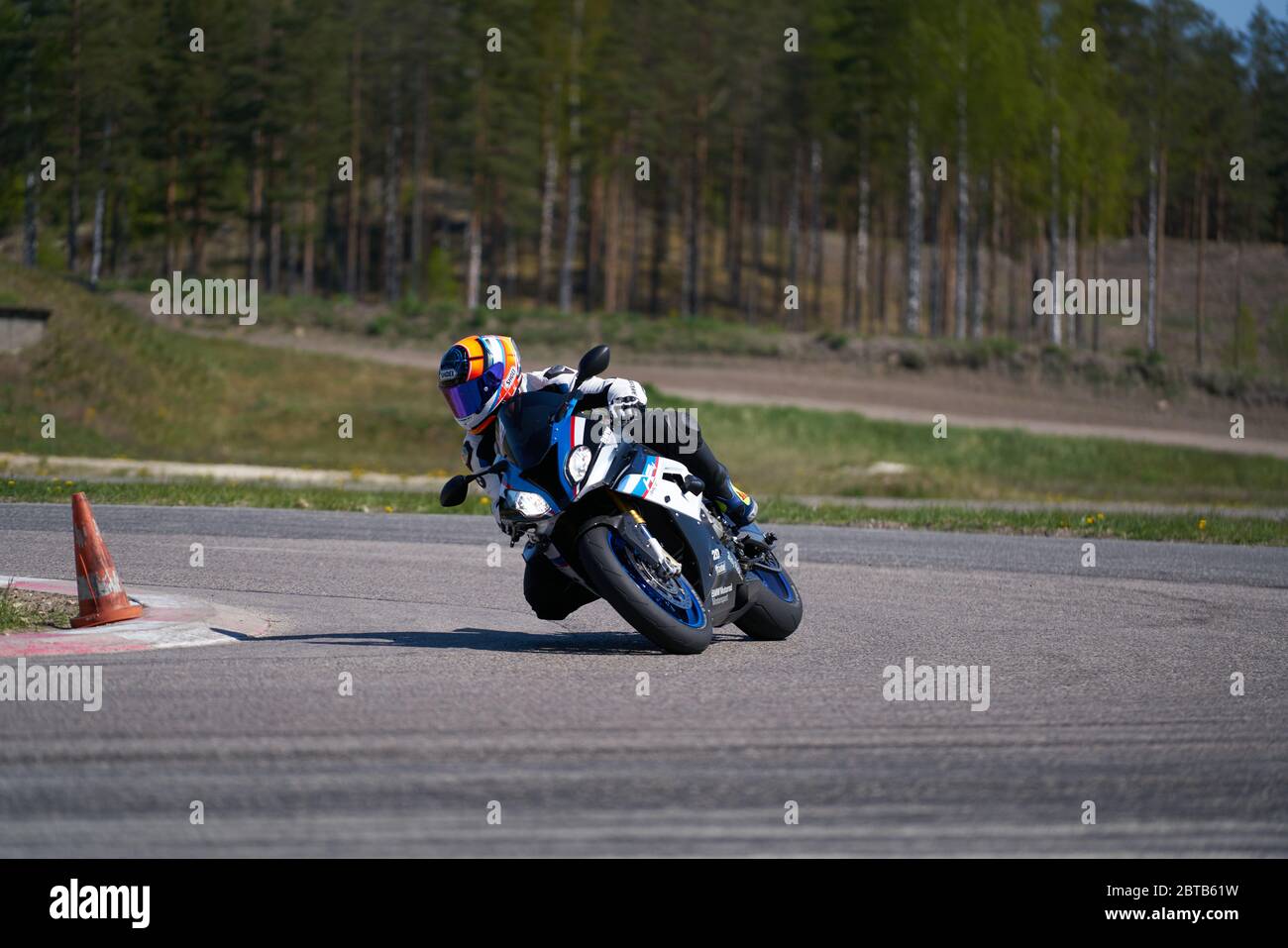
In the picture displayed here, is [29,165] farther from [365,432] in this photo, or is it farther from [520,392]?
[520,392]

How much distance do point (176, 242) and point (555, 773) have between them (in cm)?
6975

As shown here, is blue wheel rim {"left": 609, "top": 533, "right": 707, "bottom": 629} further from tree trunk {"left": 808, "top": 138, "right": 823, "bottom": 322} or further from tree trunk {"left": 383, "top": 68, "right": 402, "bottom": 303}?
tree trunk {"left": 808, "top": 138, "right": 823, "bottom": 322}

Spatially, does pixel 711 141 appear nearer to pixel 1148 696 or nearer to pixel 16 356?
pixel 16 356

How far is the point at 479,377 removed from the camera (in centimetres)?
852

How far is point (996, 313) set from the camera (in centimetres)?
9069

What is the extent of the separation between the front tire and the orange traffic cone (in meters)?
3.33

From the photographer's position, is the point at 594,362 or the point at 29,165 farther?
the point at 29,165

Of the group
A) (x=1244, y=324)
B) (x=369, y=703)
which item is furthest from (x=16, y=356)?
(x=1244, y=324)

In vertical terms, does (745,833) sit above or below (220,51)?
below

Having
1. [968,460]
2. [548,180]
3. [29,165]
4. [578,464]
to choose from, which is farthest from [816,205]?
[578,464]

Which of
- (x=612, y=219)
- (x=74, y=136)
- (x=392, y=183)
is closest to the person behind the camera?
(x=74, y=136)

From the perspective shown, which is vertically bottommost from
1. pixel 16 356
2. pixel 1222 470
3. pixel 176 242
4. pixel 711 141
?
pixel 1222 470

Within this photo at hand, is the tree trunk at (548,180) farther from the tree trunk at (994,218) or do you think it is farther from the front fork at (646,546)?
the front fork at (646,546)

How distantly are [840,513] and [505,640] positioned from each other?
42.2 feet
